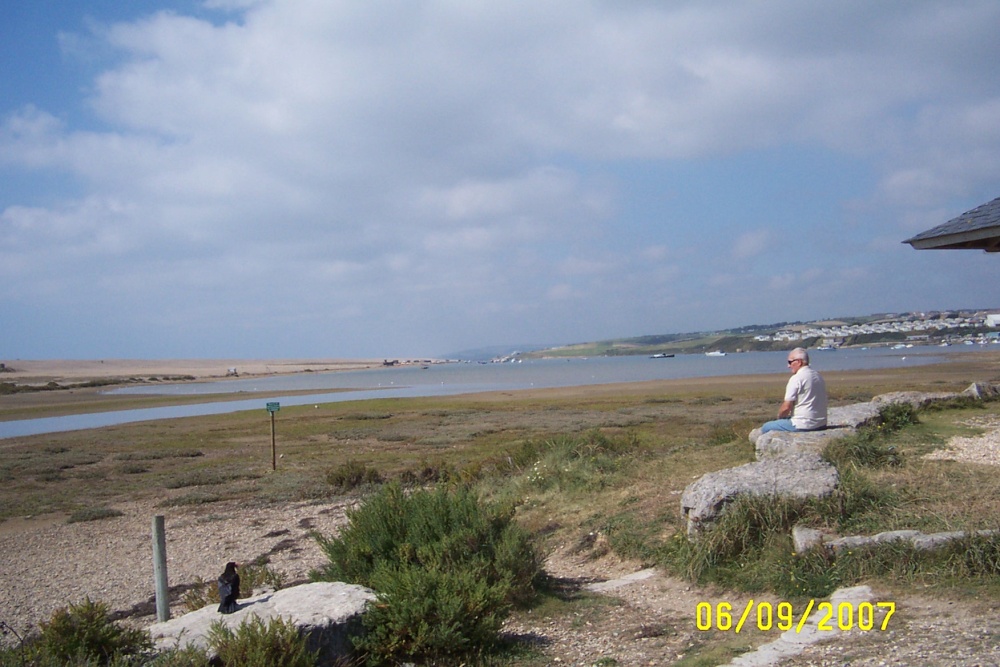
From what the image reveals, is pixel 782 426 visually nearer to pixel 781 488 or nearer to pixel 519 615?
pixel 781 488

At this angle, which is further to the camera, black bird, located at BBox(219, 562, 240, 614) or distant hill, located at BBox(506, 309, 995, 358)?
distant hill, located at BBox(506, 309, 995, 358)

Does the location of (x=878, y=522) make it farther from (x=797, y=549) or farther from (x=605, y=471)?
(x=605, y=471)

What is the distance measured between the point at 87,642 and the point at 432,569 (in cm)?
243

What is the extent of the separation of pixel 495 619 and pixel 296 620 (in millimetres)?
1522

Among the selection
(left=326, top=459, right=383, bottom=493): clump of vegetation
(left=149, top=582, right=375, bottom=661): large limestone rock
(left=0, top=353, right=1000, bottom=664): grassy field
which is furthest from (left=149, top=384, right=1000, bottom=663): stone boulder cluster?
(left=326, top=459, right=383, bottom=493): clump of vegetation

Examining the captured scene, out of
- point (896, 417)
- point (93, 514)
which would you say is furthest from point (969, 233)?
point (93, 514)

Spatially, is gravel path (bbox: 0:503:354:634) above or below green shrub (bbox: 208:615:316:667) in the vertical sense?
below

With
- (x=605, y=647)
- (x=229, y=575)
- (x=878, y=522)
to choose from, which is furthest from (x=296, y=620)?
(x=878, y=522)

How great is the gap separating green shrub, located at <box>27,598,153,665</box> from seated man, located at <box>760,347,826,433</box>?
7.47 m

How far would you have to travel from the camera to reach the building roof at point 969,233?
7953 mm

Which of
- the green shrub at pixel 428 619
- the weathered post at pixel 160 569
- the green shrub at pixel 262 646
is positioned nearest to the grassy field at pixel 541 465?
the green shrub at pixel 428 619

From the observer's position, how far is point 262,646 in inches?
179
